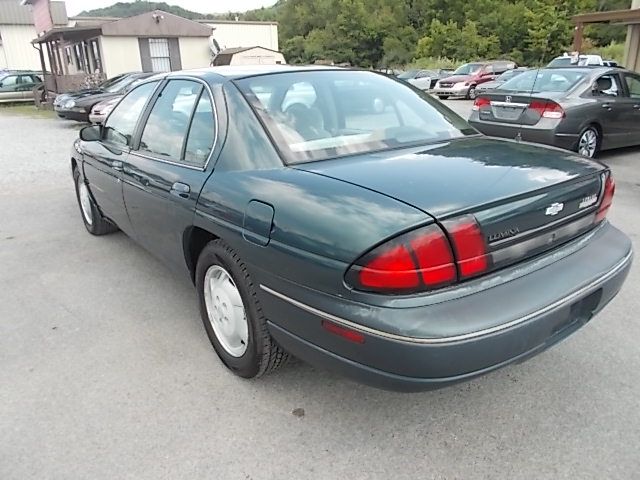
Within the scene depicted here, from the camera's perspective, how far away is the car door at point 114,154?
381 cm

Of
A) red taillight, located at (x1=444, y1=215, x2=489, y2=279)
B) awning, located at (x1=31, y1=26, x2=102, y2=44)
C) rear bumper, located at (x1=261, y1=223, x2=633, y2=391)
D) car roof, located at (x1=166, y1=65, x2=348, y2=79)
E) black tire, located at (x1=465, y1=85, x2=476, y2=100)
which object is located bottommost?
black tire, located at (x1=465, y1=85, x2=476, y2=100)

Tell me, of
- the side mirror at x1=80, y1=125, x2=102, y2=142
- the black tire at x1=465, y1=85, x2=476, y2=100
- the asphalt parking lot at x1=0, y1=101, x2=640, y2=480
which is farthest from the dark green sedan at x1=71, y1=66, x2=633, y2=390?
the black tire at x1=465, y1=85, x2=476, y2=100

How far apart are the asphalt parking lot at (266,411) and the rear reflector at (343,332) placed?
1.99 feet

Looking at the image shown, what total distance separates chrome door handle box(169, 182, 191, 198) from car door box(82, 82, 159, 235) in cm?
92

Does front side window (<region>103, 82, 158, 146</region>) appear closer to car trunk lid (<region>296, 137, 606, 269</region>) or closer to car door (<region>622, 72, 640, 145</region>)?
car trunk lid (<region>296, 137, 606, 269</region>)

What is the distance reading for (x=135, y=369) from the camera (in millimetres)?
2934

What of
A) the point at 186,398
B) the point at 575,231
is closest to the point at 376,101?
the point at 575,231

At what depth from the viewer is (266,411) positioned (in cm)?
256

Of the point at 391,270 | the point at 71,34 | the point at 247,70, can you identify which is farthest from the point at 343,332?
the point at 71,34

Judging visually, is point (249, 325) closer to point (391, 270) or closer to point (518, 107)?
point (391, 270)

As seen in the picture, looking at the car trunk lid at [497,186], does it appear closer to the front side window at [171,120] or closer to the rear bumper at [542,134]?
the front side window at [171,120]

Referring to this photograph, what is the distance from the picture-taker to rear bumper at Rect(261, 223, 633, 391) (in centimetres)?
190

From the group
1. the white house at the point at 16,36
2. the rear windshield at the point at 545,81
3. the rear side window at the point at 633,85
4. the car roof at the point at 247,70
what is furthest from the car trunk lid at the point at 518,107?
the white house at the point at 16,36

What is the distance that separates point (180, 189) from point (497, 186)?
168 centimetres
